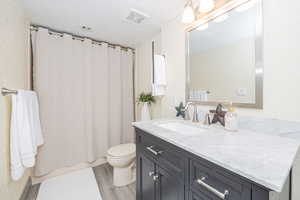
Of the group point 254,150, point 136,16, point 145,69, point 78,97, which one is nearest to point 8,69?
point 78,97

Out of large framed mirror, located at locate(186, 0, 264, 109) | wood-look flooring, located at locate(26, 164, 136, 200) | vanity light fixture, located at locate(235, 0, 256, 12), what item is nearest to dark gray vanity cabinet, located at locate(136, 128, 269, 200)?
wood-look flooring, located at locate(26, 164, 136, 200)

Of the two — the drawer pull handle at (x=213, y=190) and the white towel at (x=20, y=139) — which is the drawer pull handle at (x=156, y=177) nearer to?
the drawer pull handle at (x=213, y=190)

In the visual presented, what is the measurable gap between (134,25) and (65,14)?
2.72 feet

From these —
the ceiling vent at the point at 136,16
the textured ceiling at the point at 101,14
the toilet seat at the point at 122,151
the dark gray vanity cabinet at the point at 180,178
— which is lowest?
the toilet seat at the point at 122,151

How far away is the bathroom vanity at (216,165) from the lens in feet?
1.53

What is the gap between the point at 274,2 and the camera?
84 centimetres

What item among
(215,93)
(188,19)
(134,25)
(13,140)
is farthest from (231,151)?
(134,25)

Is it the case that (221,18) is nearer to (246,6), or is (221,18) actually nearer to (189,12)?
(246,6)

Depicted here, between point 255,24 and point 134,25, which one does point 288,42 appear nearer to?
point 255,24

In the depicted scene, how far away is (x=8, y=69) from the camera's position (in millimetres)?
1096

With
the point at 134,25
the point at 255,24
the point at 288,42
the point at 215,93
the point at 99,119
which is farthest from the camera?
the point at 99,119

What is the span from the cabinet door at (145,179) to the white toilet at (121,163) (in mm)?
480

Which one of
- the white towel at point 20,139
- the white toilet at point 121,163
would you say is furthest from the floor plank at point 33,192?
the white toilet at point 121,163

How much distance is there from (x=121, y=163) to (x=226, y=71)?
153 centimetres
